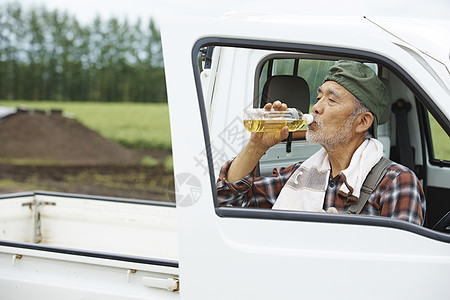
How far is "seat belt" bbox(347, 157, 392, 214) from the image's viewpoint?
2.02 meters

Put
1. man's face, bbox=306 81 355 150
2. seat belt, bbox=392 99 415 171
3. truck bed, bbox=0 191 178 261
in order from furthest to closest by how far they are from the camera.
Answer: truck bed, bbox=0 191 178 261 < seat belt, bbox=392 99 415 171 < man's face, bbox=306 81 355 150

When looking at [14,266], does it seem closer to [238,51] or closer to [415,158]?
[238,51]

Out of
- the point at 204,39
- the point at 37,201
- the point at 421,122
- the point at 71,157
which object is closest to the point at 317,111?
the point at 204,39

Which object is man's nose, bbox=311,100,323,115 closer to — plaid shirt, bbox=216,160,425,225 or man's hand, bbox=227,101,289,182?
man's hand, bbox=227,101,289,182

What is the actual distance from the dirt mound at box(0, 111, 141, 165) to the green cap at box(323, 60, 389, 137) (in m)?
13.2

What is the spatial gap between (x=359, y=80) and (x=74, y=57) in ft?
73.2

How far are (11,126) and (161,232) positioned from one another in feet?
49.4

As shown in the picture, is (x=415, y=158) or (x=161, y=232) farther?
(x=161, y=232)

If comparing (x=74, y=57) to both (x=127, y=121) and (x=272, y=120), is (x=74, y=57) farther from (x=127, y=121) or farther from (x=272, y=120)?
(x=272, y=120)

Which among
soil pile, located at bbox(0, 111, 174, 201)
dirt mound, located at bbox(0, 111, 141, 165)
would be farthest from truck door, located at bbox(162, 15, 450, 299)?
dirt mound, located at bbox(0, 111, 141, 165)

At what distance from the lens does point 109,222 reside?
3439 mm

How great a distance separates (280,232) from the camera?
5.46 feet

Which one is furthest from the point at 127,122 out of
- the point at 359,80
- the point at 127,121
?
the point at 359,80

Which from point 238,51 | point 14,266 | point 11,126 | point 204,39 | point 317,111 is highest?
point 11,126
